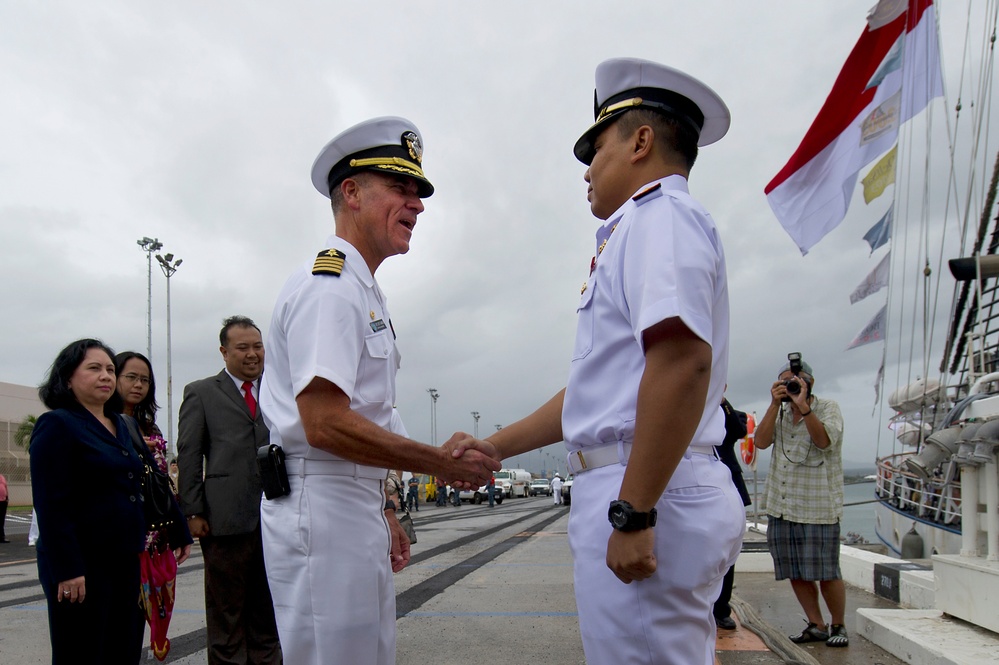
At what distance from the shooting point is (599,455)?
1.76 m

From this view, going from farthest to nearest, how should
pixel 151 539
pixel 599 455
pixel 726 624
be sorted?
pixel 726 624, pixel 151 539, pixel 599 455

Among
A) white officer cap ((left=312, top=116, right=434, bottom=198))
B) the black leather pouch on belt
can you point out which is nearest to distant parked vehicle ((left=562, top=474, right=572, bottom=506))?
the black leather pouch on belt

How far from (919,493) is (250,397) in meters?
10.8

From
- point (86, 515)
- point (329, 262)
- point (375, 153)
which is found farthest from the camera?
point (86, 515)

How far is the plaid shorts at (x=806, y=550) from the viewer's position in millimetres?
4945

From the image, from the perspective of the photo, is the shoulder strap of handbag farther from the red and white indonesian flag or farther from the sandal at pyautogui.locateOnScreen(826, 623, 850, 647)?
the red and white indonesian flag

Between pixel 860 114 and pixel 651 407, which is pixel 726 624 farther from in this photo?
pixel 860 114

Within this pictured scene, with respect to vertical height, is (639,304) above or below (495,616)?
above

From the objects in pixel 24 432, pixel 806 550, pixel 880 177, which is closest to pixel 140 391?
pixel 806 550

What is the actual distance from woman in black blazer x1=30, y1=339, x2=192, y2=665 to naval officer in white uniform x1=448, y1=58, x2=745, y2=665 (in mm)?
2362

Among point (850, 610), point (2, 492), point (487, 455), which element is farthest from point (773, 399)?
point (2, 492)

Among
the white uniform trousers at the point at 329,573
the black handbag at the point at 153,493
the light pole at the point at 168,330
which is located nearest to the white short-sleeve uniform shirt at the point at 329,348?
the white uniform trousers at the point at 329,573

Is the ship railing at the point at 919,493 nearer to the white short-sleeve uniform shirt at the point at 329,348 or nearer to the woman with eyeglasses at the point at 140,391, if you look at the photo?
the white short-sleeve uniform shirt at the point at 329,348

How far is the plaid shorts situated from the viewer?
16.2 ft
